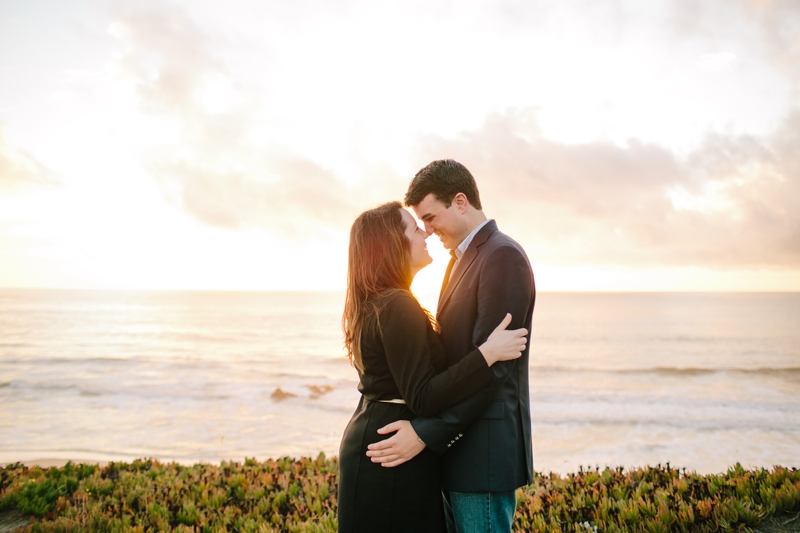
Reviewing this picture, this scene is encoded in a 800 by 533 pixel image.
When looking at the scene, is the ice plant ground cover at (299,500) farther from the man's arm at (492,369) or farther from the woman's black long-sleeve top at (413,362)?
the woman's black long-sleeve top at (413,362)

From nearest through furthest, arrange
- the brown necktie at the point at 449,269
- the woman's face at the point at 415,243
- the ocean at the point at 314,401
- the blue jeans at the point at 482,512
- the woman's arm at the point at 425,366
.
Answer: the woman's arm at the point at 425,366, the blue jeans at the point at 482,512, the woman's face at the point at 415,243, the brown necktie at the point at 449,269, the ocean at the point at 314,401

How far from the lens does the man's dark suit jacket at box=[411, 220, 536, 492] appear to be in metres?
2.60

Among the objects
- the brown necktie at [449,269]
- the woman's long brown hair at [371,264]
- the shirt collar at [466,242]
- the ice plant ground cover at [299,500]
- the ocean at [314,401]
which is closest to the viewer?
the woman's long brown hair at [371,264]

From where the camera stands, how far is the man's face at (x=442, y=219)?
331cm

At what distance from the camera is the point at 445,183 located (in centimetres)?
330

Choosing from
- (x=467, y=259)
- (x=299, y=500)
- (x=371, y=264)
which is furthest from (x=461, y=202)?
(x=299, y=500)

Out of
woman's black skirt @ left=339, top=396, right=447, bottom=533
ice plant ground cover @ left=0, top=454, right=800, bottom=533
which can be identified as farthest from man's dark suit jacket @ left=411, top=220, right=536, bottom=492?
ice plant ground cover @ left=0, top=454, right=800, bottom=533

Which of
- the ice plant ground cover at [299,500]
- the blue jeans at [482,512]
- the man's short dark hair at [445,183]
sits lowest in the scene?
the ice plant ground cover at [299,500]

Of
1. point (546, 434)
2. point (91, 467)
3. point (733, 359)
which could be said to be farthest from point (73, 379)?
point (733, 359)

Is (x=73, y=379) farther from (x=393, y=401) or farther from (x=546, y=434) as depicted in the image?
(x=393, y=401)

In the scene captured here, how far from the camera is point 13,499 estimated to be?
228 inches

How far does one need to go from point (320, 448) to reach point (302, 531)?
382 inches

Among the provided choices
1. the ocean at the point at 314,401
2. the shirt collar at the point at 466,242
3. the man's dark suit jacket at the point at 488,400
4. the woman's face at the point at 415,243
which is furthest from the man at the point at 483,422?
the ocean at the point at 314,401

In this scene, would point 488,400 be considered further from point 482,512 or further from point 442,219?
point 442,219
